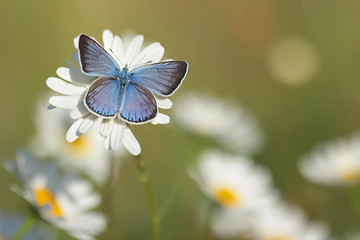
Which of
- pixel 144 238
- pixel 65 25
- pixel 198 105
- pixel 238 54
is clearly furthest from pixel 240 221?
pixel 238 54

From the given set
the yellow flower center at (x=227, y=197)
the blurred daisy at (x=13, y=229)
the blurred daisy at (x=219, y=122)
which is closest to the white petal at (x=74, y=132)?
the blurred daisy at (x=13, y=229)

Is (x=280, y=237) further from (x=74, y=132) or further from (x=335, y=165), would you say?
(x=74, y=132)

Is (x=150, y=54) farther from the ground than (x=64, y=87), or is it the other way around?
(x=150, y=54)

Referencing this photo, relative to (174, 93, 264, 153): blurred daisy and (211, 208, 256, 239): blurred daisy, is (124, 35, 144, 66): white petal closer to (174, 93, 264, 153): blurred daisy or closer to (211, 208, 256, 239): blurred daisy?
(211, 208, 256, 239): blurred daisy

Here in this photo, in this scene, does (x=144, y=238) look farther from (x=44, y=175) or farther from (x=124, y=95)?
(x=124, y=95)

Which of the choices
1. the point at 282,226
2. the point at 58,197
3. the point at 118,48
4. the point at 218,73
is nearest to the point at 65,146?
the point at 58,197

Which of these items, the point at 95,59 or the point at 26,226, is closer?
the point at 95,59
